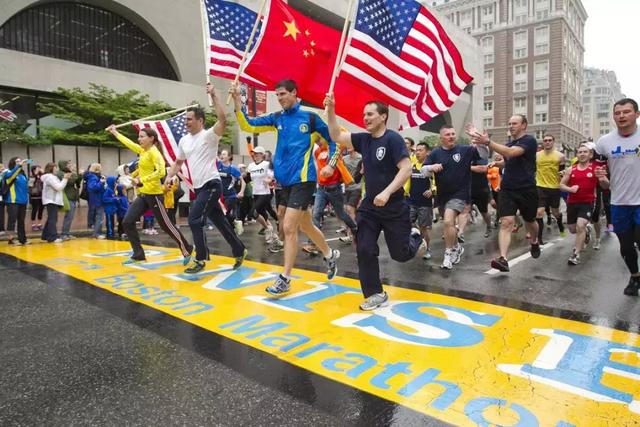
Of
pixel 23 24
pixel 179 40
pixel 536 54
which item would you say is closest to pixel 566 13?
pixel 536 54

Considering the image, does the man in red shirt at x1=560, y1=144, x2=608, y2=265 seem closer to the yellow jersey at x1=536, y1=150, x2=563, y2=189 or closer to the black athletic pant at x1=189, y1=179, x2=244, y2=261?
the yellow jersey at x1=536, y1=150, x2=563, y2=189

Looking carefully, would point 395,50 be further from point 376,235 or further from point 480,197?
point 480,197

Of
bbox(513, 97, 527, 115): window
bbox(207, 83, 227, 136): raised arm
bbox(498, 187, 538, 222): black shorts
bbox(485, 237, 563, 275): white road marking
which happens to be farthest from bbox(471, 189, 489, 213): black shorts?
bbox(513, 97, 527, 115): window

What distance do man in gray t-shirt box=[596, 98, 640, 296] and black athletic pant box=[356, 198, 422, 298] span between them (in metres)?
2.34

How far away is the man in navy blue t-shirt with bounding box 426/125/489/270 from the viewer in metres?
6.27

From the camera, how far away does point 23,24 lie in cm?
2030

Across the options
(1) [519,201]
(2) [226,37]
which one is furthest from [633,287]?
(2) [226,37]

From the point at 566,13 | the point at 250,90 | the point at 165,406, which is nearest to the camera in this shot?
the point at 165,406

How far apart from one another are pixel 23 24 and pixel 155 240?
56.0 ft

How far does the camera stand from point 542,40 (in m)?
81.3

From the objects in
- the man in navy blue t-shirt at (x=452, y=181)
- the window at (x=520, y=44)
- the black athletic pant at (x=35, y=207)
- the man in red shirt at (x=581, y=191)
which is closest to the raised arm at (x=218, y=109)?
the man in navy blue t-shirt at (x=452, y=181)

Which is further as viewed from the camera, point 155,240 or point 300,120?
point 155,240

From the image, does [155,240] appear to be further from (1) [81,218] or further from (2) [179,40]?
(2) [179,40]

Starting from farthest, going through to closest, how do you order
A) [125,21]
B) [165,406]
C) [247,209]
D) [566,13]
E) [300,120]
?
[566,13] → [125,21] → [247,209] → [300,120] → [165,406]
